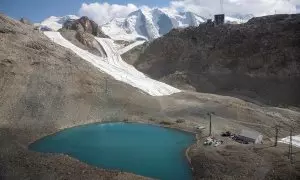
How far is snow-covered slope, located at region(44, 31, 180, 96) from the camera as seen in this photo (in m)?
77.2

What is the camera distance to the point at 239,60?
83.3 meters

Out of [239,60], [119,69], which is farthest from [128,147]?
[239,60]

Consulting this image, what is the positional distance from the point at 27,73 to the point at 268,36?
52.0m

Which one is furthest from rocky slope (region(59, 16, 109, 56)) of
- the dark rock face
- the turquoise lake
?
the turquoise lake

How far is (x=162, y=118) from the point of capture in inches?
2377

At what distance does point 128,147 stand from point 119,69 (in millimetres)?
41717

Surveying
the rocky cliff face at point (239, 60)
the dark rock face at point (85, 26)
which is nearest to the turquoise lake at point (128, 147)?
the rocky cliff face at point (239, 60)

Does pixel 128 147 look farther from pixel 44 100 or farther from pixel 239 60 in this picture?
pixel 239 60

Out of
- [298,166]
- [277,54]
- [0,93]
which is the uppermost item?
[277,54]

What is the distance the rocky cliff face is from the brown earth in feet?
38.0

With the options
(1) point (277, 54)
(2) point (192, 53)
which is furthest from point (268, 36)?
(2) point (192, 53)

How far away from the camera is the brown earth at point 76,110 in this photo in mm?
39969

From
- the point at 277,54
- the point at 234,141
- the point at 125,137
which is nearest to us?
the point at 234,141

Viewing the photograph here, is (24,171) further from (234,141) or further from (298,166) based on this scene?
(298,166)
